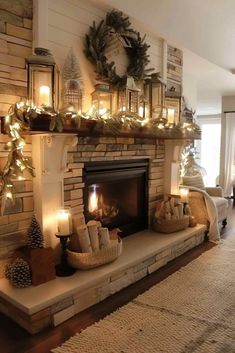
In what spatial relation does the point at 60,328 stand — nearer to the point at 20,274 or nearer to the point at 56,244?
the point at 20,274

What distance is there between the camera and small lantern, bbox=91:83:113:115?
2.79m

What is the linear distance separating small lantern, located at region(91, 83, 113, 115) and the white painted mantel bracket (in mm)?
493

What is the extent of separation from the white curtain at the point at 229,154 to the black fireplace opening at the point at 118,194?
3737mm

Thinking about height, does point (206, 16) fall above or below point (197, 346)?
above

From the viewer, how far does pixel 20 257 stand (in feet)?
7.54

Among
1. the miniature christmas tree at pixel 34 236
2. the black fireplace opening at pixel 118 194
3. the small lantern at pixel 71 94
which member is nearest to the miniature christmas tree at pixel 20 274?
the miniature christmas tree at pixel 34 236

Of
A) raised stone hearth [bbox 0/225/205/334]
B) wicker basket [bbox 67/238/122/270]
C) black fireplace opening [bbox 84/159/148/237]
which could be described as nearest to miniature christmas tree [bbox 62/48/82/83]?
black fireplace opening [bbox 84/159/148/237]

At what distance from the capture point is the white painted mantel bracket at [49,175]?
7.89 feet

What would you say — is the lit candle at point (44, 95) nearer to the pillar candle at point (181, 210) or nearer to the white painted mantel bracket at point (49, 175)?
the white painted mantel bracket at point (49, 175)

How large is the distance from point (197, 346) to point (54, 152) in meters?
1.67

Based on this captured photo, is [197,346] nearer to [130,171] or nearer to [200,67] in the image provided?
[130,171]

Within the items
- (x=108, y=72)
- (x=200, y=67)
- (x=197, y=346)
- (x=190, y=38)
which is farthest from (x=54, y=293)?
(x=200, y=67)

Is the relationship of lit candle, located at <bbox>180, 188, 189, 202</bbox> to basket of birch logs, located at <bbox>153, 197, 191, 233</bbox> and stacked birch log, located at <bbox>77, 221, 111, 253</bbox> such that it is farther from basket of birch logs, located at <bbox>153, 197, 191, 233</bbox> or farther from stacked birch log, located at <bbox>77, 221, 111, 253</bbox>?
stacked birch log, located at <bbox>77, 221, 111, 253</bbox>

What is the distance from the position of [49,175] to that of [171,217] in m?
1.62
